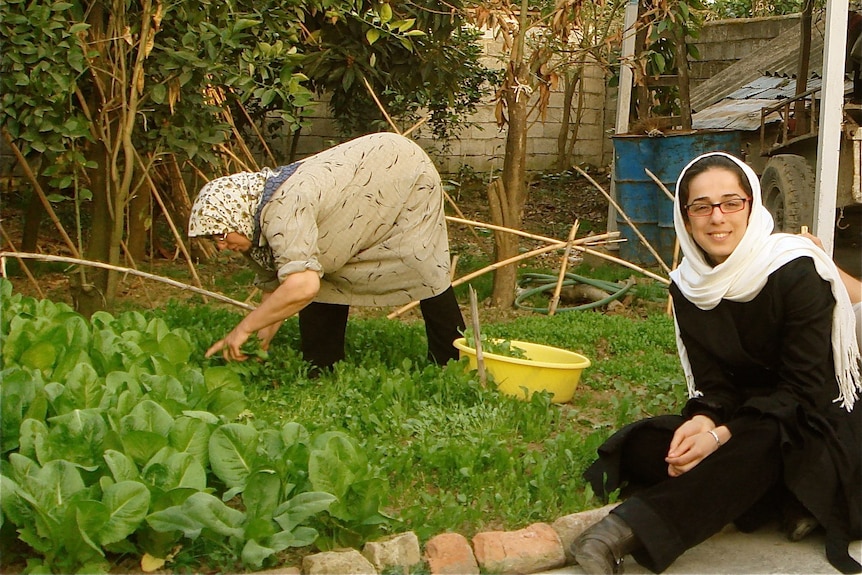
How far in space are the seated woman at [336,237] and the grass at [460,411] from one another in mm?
198

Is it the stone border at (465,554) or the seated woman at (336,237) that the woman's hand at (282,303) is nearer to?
the seated woman at (336,237)

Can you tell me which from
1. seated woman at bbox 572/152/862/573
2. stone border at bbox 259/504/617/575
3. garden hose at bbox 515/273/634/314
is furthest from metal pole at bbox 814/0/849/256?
stone border at bbox 259/504/617/575

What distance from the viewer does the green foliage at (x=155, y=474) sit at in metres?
2.59

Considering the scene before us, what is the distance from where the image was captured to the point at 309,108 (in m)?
5.73

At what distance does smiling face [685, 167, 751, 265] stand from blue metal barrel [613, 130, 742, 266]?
500cm

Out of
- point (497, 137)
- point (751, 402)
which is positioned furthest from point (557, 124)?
point (751, 402)

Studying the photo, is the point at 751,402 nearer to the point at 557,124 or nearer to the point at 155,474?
the point at 155,474

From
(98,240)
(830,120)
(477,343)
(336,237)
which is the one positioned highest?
(830,120)

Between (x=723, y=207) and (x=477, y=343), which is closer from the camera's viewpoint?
(x=723, y=207)

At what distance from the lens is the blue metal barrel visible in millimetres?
7973

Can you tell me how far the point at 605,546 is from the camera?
2783mm

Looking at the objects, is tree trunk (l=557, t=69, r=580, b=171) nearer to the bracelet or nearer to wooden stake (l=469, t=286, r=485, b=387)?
wooden stake (l=469, t=286, r=485, b=387)

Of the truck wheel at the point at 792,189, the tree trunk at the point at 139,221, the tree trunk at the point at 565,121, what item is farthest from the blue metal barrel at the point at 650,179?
the tree trunk at the point at 139,221

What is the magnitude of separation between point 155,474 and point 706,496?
1.49 metres
